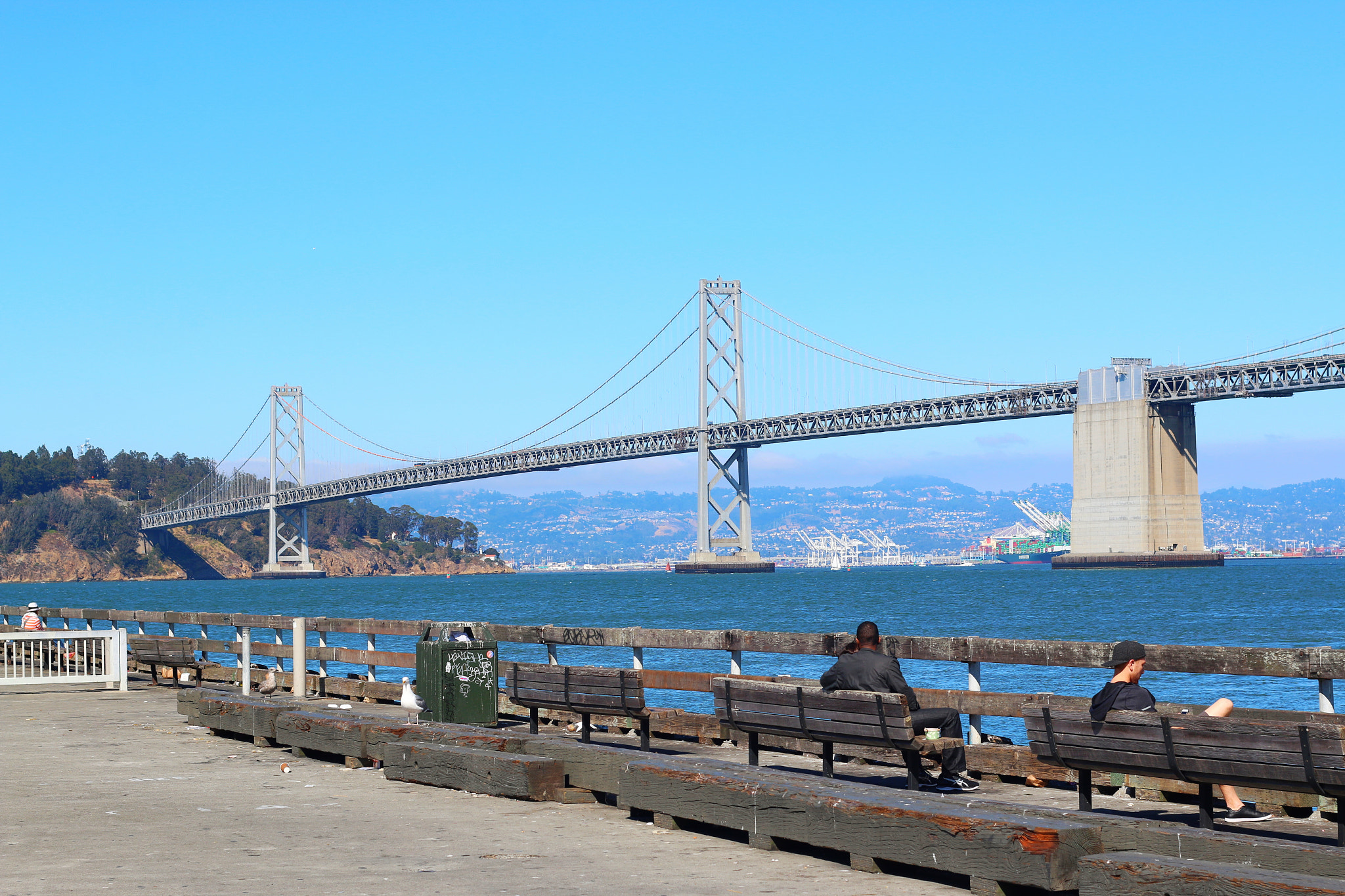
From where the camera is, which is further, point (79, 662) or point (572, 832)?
point (79, 662)

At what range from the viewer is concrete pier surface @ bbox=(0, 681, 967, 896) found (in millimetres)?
5805

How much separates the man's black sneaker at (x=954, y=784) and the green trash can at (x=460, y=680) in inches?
141

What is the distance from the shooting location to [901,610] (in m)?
57.3

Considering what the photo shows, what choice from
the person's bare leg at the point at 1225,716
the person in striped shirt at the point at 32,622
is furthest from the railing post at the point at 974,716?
the person in striped shirt at the point at 32,622

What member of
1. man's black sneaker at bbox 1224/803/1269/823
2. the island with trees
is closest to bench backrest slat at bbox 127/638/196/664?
man's black sneaker at bbox 1224/803/1269/823

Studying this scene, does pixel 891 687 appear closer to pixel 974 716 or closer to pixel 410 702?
pixel 974 716

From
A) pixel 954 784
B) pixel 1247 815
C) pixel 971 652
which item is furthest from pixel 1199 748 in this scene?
pixel 971 652

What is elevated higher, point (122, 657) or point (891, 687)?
point (891, 687)

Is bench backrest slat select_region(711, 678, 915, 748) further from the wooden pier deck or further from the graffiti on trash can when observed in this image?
the graffiti on trash can

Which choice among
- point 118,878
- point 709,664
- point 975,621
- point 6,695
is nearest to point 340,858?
point 118,878

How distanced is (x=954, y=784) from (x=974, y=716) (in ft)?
2.50

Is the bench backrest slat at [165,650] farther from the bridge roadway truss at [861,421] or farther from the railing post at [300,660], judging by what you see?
the bridge roadway truss at [861,421]

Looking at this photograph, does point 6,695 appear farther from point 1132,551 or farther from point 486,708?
point 1132,551

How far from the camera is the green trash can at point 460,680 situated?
10102 mm
